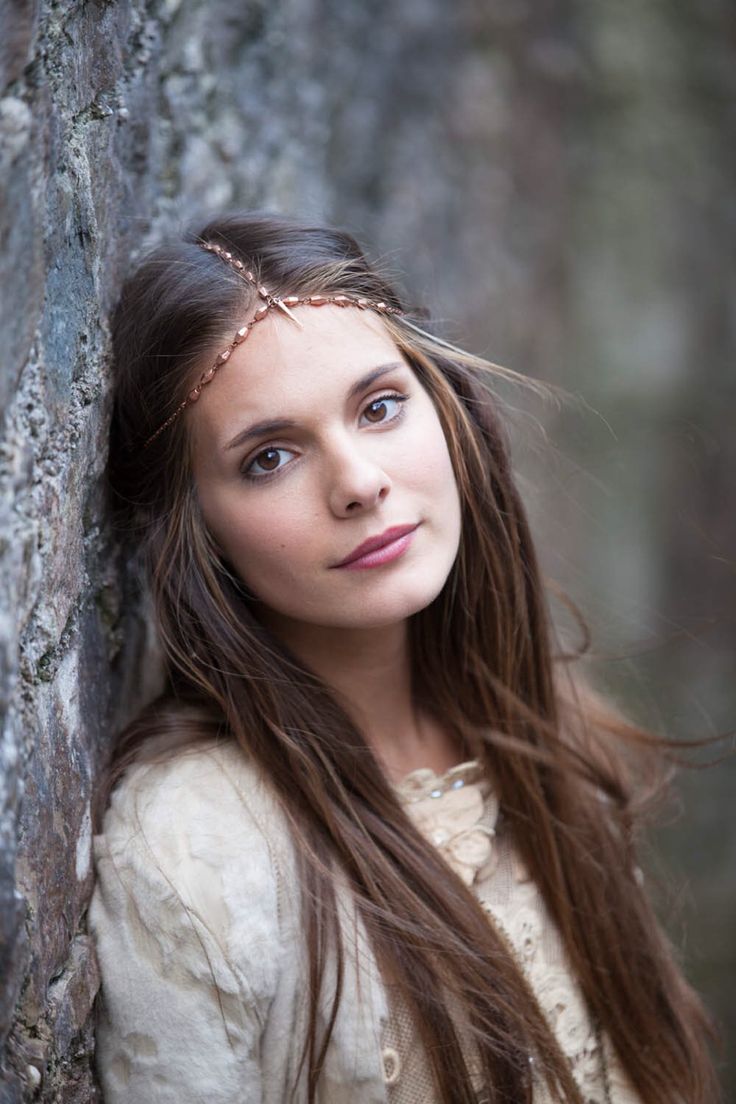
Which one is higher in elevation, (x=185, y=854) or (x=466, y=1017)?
(x=185, y=854)

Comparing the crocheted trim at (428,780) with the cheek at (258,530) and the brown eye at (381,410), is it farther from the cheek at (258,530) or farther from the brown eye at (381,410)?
the brown eye at (381,410)

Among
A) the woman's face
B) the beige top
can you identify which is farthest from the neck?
the beige top

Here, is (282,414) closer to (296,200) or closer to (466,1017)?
(466,1017)

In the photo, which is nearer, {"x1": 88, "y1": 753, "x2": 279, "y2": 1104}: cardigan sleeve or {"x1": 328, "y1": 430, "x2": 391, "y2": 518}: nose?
{"x1": 88, "y1": 753, "x2": 279, "y2": 1104}: cardigan sleeve

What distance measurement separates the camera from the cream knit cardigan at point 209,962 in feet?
4.25

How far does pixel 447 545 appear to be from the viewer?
1548mm

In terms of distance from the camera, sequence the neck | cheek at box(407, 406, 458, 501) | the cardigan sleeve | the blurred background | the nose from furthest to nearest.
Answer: the neck < cheek at box(407, 406, 458, 501) < the nose < the cardigan sleeve < the blurred background

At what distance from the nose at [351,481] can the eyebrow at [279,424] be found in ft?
0.23

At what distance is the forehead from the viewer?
4.72 feet

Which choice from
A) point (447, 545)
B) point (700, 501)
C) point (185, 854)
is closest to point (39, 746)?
point (185, 854)

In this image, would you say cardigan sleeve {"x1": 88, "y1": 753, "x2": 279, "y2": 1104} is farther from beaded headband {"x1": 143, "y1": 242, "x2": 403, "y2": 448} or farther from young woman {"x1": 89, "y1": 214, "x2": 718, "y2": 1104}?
beaded headband {"x1": 143, "y1": 242, "x2": 403, "y2": 448}

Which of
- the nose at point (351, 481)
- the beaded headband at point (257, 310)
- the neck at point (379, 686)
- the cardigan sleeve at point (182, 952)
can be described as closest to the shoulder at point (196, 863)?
the cardigan sleeve at point (182, 952)

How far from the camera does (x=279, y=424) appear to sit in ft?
4.69

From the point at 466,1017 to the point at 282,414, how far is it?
0.86m
